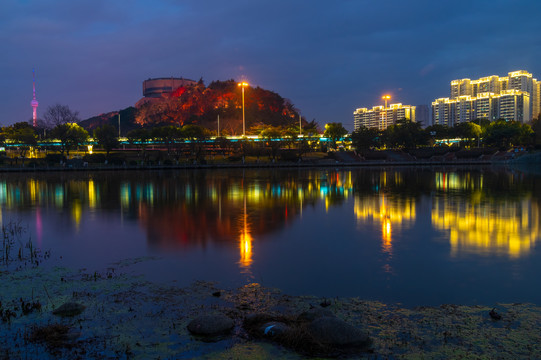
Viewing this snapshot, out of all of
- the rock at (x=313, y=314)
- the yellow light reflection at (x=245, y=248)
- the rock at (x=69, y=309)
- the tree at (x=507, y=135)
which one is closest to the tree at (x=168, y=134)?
the tree at (x=507, y=135)

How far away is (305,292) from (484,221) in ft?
44.5

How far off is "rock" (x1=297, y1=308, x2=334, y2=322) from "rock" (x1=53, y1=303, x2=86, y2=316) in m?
5.15

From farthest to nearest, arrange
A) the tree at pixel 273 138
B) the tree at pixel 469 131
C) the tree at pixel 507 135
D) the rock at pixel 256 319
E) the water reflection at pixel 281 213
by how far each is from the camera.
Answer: the tree at pixel 469 131
the tree at pixel 507 135
the tree at pixel 273 138
the water reflection at pixel 281 213
the rock at pixel 256 319

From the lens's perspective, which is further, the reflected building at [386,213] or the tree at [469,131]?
the tree at [469,131]

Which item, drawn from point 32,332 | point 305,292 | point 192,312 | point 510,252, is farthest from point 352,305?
point 510,252

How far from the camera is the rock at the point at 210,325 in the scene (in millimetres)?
8219

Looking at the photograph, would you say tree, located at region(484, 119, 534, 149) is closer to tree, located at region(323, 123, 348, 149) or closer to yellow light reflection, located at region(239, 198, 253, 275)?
tree, located at region(323, 123, 348, 149)

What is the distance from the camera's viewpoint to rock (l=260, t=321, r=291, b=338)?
7.93m

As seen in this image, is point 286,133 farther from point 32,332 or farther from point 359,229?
point 32,332

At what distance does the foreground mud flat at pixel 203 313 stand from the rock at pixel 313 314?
0.35 metres

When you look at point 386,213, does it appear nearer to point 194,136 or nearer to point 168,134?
point 168,134

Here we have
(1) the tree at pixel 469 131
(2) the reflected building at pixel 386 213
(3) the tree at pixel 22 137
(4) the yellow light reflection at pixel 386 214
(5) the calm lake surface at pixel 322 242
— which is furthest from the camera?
(1) the tree at pixel 469 131

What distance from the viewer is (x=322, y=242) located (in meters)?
16.7

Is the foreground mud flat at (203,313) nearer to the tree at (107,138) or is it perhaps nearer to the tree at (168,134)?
the tree at (107,138)
